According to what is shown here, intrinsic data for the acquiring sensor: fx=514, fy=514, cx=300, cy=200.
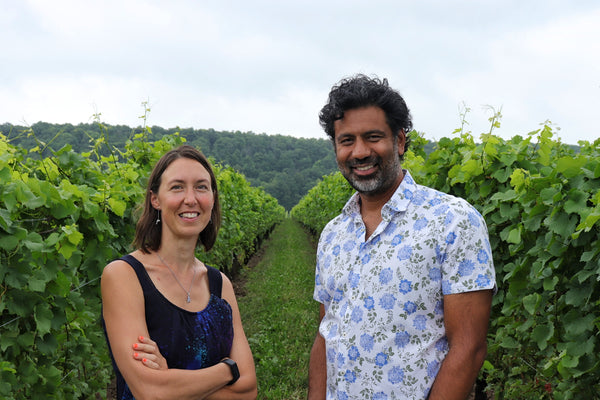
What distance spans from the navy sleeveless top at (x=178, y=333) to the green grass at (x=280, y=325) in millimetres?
3738

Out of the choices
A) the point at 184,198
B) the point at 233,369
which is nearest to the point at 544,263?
the point at 233,369

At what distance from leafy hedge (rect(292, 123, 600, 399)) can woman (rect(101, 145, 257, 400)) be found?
172 cm

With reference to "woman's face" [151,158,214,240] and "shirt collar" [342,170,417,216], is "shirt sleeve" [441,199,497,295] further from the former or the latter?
"woman's face" [151,158,214,240]

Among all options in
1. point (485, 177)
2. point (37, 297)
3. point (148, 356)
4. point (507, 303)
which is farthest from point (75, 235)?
point (485, 177)

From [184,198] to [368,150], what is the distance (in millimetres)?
818

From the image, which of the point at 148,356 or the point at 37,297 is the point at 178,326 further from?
the point at 37,297

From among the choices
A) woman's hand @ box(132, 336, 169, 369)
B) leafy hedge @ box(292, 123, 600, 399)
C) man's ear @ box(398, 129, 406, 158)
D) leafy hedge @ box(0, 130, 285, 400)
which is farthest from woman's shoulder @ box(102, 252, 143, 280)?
leafy hedge @ box(292, 123, 600, 399)

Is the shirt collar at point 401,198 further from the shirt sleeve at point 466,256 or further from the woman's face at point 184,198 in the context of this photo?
the woman's face at point 184,198

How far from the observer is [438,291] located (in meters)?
1.92

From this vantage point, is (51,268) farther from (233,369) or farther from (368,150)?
(368,150)

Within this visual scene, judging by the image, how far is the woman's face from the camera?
2.22 metres

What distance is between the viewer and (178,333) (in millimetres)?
2088

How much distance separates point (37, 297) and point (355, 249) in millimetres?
1733

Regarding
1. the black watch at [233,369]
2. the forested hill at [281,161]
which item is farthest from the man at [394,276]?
the forested hill at [281,161]
